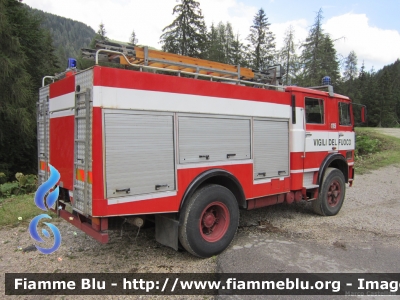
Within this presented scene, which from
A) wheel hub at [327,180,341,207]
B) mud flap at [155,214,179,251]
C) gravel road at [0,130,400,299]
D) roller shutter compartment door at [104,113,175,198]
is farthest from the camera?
wheel hub at [327,180,341,207]

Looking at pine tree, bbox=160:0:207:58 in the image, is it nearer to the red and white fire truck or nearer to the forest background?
the forest background

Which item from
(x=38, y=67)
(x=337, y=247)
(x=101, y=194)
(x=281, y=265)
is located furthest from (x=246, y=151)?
(x=38, y=67)

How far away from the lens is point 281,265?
4.21 meters

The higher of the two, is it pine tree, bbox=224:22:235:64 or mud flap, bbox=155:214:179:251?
pine tree, bbox=224:22:235:64

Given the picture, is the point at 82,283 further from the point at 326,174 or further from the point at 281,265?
the point at 326,174

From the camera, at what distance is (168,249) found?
483 centimetres

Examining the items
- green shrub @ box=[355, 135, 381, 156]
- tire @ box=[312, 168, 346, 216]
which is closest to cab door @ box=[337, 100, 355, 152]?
tire @ box=[312, 168, 346, 216]

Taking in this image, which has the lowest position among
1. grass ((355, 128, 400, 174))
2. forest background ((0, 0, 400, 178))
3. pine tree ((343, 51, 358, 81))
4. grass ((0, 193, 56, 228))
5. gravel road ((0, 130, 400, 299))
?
gravel road ((0, 130, 400, 299))

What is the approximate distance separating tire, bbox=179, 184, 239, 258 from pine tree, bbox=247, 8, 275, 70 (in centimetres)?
3283

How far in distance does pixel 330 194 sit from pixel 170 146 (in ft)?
14.8

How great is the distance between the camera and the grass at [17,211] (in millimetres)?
6078

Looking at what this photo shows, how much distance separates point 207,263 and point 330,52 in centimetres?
3510

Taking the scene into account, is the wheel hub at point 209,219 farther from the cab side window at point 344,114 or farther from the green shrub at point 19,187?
the green shrub at point 19,187

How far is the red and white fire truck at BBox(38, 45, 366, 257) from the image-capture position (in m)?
3.54
